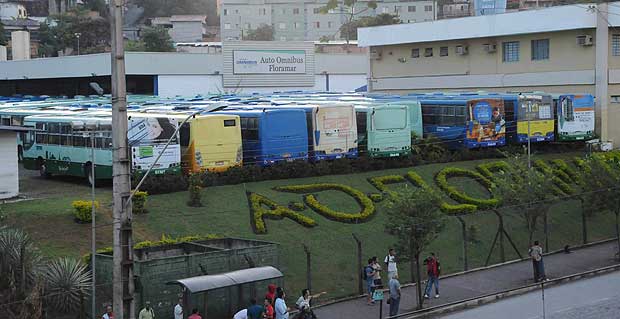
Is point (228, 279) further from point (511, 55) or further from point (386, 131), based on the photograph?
point (511, 55)

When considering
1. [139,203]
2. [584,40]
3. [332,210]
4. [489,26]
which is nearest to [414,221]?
[332,210]

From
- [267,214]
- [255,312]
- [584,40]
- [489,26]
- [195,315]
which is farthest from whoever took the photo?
[489,26]

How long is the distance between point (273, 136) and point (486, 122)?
12499mm

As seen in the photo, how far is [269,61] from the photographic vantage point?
68.5m

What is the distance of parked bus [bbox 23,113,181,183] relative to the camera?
105 ft

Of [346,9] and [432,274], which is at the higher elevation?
[346,9]

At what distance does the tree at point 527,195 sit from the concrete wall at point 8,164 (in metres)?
17.7

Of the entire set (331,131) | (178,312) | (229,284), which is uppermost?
(331,131)

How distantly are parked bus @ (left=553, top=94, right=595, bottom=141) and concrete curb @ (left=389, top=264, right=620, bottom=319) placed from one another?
1740 cm

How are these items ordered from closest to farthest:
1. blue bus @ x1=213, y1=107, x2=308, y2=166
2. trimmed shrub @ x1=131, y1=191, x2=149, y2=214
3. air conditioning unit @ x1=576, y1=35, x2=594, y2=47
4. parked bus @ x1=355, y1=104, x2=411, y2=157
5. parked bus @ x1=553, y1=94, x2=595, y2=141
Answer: trimmed shrub @ x1=131, y1=191, x2=149, y2=214 < blue bus @ x1=213, y1=107, x2=308, y2=166 < parked bus @ x1=355, y1=104, x2=411, y2=157 < parked bus @ x1=553, y1=94, x2=595, y2=141 < air conditioning unit @ x1=576, y1=35, x2=594, y2=47

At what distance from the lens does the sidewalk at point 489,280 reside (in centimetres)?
2350

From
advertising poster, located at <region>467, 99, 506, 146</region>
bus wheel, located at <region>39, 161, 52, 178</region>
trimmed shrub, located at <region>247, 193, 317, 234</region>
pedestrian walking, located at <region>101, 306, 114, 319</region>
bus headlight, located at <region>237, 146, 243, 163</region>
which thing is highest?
advertising poster, located at <region>467, 99, 506, 146</region>

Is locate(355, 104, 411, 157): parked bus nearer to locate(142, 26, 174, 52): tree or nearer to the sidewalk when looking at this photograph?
the sidewalk

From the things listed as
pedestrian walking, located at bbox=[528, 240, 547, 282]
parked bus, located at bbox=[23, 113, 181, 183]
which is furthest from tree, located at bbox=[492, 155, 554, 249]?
parked bus, located at bbox=[23, 113, 181, 183]
